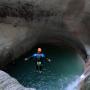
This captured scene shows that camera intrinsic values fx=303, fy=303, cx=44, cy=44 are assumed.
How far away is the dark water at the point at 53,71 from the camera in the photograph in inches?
575

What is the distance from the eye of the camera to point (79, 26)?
51.3 ft

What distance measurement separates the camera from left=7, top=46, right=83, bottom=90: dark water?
14.6 meters

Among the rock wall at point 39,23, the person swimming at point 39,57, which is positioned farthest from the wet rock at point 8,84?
the rock wall at point 39,23

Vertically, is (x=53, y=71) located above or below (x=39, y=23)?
below

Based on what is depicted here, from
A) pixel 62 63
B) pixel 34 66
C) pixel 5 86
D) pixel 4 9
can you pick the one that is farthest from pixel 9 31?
pixel 5 86

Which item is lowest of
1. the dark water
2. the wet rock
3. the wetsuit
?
the dark water

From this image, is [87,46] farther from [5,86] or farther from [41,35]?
[5,86]

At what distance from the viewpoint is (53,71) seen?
15836 millimetres

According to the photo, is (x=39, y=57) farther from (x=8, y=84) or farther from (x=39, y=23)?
(x=8, y=84)

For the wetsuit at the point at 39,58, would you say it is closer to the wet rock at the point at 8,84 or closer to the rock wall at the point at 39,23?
the rock wall at the point at 39,23

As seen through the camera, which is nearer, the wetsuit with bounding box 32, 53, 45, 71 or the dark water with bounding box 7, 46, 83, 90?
the wetsuit with bounding box 32, 53, 45, 71

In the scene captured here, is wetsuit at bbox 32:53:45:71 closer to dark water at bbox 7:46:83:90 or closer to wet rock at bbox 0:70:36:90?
dark water at bbox 7:46:83:90

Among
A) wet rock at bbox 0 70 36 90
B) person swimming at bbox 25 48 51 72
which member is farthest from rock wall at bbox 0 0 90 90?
wet rock at bbox 0 70 36 90

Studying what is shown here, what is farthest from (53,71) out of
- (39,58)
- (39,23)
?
(39,23)
